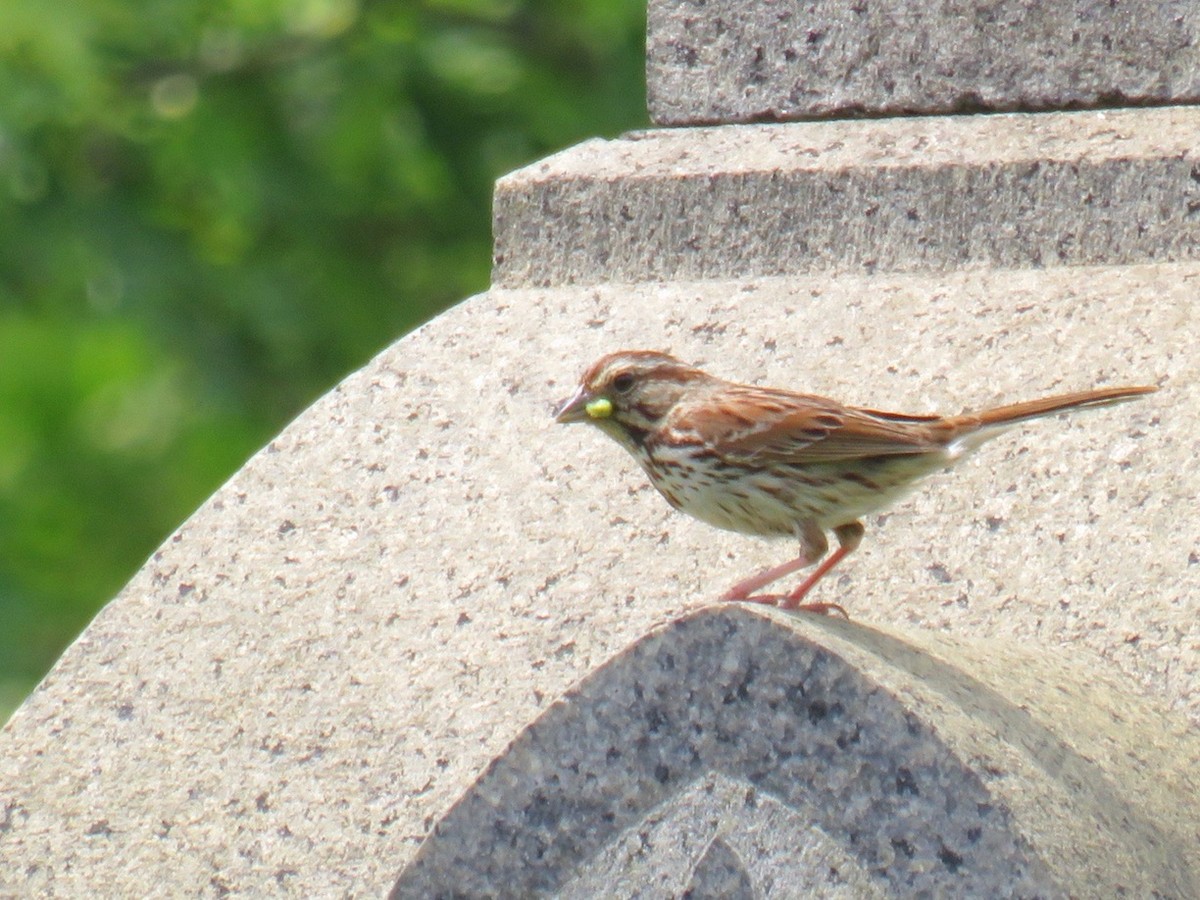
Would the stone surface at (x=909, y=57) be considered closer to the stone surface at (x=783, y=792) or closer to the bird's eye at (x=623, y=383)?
the bird's eye at (x=623, y=383)

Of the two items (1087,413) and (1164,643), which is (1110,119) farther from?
(1164,643)

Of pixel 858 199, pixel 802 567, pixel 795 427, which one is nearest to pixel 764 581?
pixel 802 567

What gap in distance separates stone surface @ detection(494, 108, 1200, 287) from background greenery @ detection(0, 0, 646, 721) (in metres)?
4.37

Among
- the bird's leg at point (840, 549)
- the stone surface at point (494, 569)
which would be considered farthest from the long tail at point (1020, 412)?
the bird's leg at point (840, 549)

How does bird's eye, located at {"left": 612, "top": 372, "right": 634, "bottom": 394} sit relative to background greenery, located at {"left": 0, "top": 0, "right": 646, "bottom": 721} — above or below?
above

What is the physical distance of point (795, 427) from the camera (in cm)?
330

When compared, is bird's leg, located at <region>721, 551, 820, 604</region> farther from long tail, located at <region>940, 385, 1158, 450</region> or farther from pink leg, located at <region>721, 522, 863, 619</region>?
long tail, located at <region>940, 385, 1158, 450</region>

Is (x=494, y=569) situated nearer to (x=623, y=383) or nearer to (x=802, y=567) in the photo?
(x=623, y=383)

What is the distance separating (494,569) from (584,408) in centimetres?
34

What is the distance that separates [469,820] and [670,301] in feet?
5.17

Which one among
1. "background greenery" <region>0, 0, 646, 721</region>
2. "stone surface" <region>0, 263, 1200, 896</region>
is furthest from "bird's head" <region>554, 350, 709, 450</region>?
"background greenery" <region>0, 0, 646, 721</region>

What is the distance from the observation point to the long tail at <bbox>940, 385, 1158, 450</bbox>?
9.80 feet

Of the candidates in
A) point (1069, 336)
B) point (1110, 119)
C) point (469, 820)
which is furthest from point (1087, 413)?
point (469, 820)

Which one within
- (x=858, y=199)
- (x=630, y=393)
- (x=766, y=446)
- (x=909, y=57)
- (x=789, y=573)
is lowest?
(x=789, y=573)
